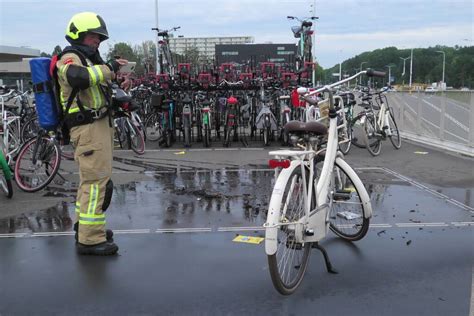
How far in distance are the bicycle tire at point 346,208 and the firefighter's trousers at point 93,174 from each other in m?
1.98

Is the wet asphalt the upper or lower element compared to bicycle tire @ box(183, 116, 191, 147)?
lower

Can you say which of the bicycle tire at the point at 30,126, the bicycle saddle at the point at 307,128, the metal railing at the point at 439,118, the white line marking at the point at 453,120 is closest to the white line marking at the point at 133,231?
the bicycle saddle at the point at 307,128

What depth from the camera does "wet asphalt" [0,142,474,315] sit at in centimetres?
→ 324

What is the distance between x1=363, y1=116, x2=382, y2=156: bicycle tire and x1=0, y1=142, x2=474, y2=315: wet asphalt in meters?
2.69

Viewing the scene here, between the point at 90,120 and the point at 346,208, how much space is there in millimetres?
2617

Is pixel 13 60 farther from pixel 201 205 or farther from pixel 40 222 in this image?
pixel 201 205

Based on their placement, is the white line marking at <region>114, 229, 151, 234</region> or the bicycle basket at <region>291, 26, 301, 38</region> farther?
the bicycle basket at <region>291, 26, 301, 38</region>

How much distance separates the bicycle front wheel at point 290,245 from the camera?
3207mm

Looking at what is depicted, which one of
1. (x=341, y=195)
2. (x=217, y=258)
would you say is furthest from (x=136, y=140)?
(x=341, y=195)

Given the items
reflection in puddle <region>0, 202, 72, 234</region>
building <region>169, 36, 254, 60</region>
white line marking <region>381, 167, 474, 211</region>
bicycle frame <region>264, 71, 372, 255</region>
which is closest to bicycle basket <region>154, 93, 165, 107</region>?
white line marking <region>381, 167, 474, 211</region>

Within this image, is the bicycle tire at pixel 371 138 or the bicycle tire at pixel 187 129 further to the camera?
the bicycle tire at pixel 187 129

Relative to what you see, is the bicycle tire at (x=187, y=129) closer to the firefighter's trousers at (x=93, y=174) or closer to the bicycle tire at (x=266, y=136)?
the bicycle tire at (x=266, y=136)

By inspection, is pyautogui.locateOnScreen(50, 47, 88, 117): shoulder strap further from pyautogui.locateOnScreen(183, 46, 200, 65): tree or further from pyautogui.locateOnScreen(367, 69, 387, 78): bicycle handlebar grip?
pyautogui.locateOnScreen(183, 46, 200, 65): tree

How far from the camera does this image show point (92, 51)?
409 cm
